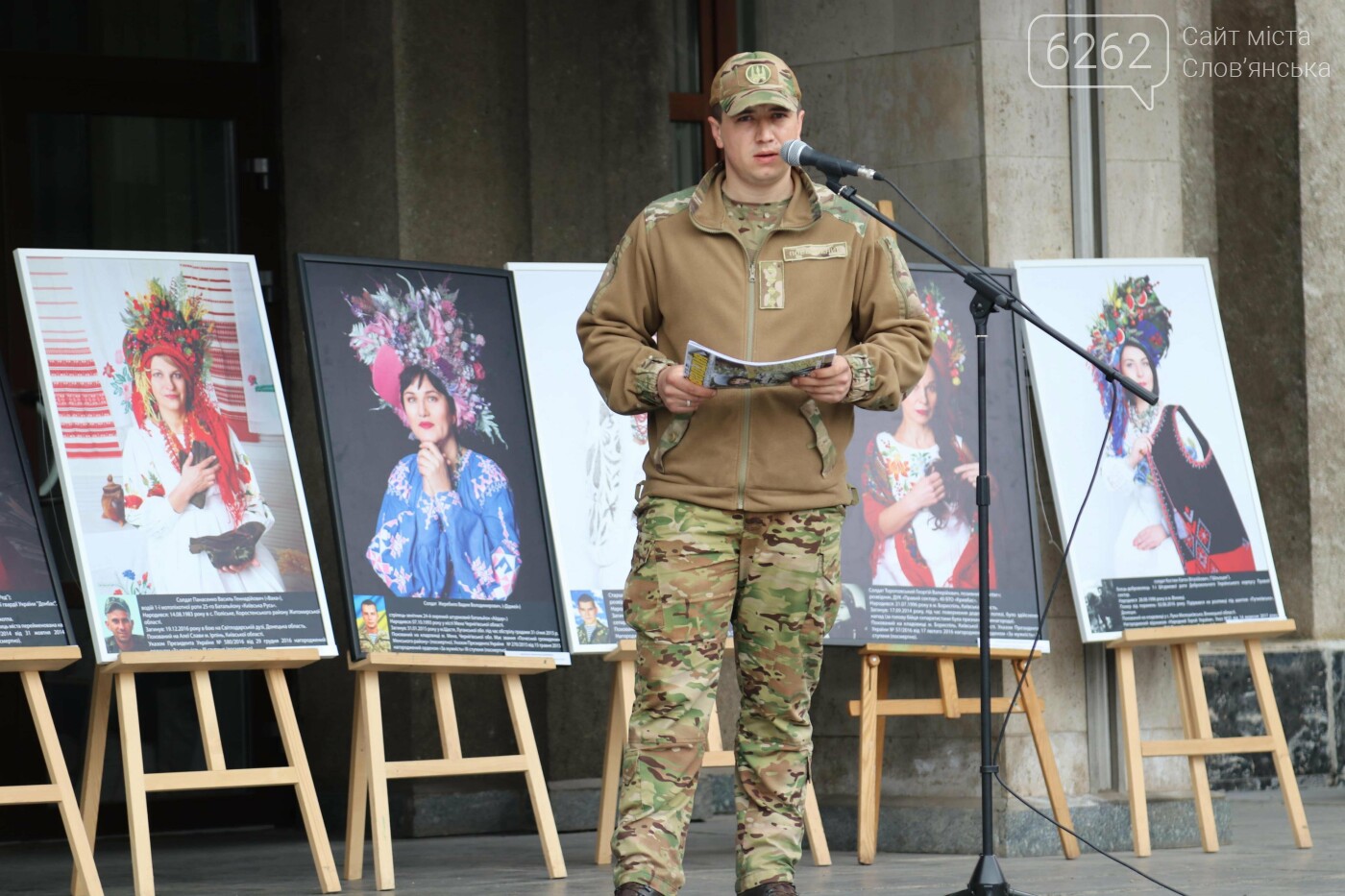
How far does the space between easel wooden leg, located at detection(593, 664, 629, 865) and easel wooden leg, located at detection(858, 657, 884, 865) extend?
2.20ft

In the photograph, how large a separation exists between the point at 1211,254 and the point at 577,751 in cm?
337

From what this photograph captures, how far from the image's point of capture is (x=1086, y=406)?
244 inches

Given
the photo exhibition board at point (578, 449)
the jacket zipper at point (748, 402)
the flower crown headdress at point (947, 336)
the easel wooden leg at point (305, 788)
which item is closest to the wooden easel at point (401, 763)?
the easel wooden leg at point (305, 788)

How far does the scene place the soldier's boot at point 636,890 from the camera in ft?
12.8

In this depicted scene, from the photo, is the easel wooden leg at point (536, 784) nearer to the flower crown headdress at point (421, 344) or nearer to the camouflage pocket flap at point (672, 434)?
the flower crown headdress at point (421, 344)

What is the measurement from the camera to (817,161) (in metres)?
4.04

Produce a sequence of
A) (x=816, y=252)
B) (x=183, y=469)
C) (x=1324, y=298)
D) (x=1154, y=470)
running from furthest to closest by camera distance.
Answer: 1. (x=1324, y=298)
2. (x=1154, y=470)
3. (x=183, y=469)
4. (x=816, y=252)

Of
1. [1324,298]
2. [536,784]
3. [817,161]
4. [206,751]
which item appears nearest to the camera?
[817,161]

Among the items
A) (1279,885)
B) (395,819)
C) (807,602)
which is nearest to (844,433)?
(807,602)

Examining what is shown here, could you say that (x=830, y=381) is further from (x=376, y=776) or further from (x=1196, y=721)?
(x=1196, y=721)

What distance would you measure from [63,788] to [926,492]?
8.24 feet

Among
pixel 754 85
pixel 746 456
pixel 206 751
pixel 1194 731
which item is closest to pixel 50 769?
pixel 206 751

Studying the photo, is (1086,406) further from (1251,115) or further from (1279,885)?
(1251,115)

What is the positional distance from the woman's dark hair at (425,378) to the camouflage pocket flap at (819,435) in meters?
1.99
